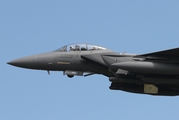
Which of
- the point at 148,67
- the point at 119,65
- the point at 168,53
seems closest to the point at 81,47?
the point at 119,65

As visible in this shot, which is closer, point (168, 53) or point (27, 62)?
point (168, 53)

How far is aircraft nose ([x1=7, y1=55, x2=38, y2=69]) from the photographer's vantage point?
2566 cm

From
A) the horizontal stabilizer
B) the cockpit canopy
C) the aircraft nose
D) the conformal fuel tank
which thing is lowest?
the conformal fuel tank

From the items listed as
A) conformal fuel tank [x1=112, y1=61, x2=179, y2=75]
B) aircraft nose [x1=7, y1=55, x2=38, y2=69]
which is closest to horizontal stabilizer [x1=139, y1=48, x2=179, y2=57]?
conformal fuel tank [x1=112, y1=61, x2=179, y2=75]

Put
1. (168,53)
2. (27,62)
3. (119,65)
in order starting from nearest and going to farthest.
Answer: (119,65) < (168,53) < (27,62)

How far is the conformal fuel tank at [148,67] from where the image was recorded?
77.7 feet

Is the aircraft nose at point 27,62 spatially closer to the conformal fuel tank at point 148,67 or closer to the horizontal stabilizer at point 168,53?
the conformal fuel tank at point 148,67

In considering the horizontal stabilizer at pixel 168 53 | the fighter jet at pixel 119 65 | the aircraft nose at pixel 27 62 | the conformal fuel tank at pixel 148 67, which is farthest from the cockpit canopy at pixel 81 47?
the horizontal stabilizer at pixel 168 53

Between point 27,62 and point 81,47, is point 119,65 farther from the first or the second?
point 27,62

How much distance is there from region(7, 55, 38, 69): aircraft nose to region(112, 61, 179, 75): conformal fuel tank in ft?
14.5

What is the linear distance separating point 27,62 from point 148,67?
6.39 metres

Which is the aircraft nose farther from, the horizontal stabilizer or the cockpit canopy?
the horizontal stabilizer

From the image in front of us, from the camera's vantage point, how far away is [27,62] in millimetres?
25703

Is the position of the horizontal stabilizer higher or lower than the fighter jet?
higher
